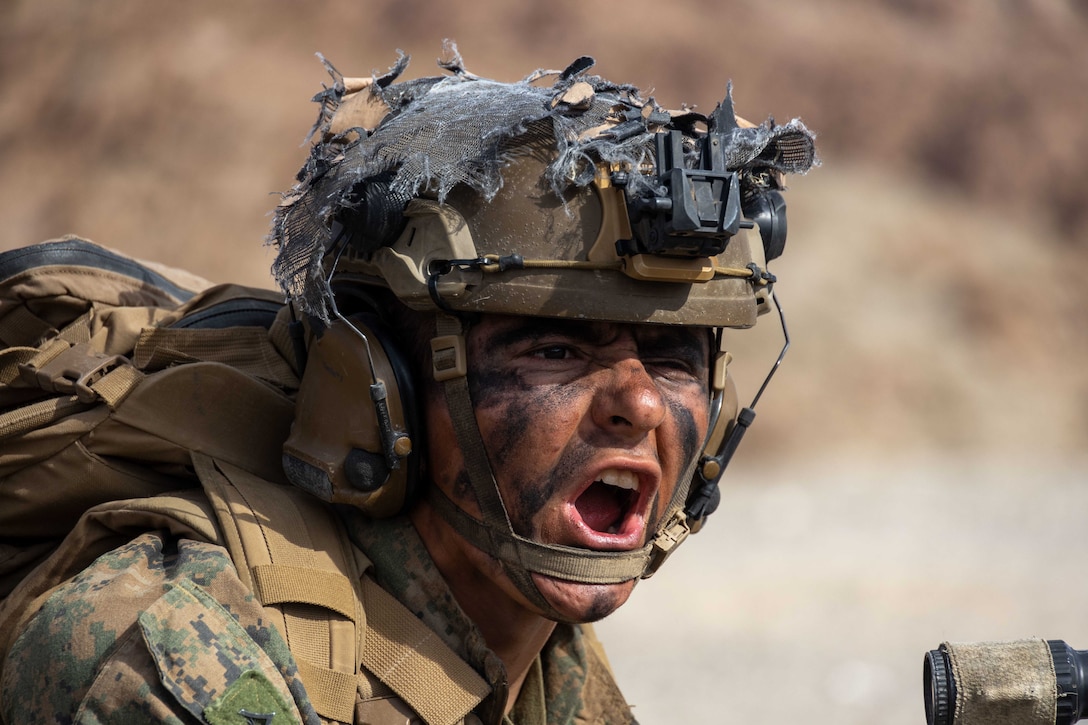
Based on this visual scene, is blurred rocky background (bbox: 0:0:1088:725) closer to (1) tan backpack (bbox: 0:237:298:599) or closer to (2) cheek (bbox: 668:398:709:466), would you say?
(1) tan backpack (bbox: 0:237:298:599)

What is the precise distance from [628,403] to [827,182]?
1742 centimetres

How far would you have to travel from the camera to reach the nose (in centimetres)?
278

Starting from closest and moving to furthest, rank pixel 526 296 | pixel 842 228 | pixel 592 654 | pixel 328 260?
pixel 526 296
pixel 328 260
pixel 592 654
pixel 842 228

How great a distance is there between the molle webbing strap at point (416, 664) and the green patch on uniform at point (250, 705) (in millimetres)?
419

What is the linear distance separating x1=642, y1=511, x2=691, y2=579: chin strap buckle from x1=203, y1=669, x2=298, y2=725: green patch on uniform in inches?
38.2

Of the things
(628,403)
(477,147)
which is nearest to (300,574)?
(628,403)

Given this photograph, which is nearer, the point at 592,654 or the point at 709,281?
the point at 709,281

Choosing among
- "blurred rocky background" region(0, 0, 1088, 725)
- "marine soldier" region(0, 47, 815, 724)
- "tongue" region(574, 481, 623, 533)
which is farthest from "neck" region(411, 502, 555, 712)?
"blurred rocky background" region(0, 0, 1088, 725)

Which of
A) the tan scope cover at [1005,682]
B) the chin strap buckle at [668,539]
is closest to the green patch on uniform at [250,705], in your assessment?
the chin strap buckle at [668,539]

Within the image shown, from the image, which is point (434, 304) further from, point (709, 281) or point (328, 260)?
point (709, 281)

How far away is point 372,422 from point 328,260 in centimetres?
43

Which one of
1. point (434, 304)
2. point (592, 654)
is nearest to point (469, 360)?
point (434, 304)

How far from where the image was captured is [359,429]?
9.48 ft

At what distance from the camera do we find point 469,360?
2.88 metres
